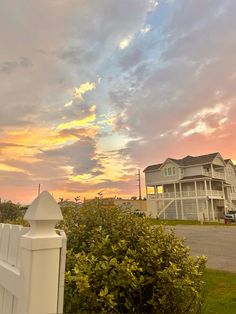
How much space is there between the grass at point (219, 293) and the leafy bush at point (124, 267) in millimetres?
1477

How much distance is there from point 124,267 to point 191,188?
4032 cm

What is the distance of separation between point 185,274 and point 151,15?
27.3ft

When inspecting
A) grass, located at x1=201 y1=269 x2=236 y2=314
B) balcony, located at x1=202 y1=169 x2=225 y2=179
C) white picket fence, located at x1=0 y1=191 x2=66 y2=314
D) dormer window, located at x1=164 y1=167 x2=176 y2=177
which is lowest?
grass, located at x1=201 y1=269 x2=236 y2=314

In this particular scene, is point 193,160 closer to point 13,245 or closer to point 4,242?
point 4,242

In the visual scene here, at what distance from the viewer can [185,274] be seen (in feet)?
10.6

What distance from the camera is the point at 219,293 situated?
5.64 meters

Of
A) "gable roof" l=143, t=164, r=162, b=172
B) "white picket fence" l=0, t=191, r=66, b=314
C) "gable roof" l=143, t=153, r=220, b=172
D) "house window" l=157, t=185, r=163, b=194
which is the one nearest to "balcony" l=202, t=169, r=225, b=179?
"gable roof" l=143, t=153, r=220, b=172

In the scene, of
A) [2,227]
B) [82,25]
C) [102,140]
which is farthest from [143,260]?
[102,140]

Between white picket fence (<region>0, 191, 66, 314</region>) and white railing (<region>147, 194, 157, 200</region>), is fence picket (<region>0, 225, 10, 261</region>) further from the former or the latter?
white railing (<region>147, 194, 157, 200</region>)

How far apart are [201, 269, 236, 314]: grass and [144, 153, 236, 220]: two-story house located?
3283cm

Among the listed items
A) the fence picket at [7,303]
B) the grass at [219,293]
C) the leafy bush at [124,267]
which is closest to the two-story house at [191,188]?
the grass at [219,293]

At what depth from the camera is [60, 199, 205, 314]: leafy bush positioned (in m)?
2.63

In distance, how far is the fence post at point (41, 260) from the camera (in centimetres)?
187

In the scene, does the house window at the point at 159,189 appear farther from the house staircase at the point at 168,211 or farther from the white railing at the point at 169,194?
the house staircase at the point at 168,211
